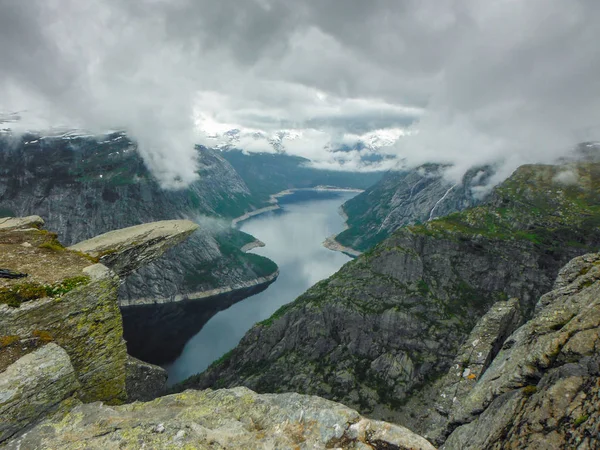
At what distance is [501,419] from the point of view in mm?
12062

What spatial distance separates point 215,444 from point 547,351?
13.7 meters

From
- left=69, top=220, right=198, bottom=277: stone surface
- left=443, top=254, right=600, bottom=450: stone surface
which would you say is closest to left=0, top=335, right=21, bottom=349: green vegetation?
left=69, top=220, right=198, bottom=277: stone surface

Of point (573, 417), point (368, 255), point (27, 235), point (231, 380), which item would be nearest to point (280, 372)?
point (231, 380)

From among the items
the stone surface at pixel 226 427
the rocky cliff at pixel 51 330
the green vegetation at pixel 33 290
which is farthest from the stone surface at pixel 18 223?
the stone surface at pixel 226 427

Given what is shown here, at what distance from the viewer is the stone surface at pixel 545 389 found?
933 centimetres

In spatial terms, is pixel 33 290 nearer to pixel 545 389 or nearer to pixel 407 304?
pixel 545 389

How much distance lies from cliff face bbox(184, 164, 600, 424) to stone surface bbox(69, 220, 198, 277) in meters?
85.9

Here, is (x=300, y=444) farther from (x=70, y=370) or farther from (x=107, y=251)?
(x=107, y=251)

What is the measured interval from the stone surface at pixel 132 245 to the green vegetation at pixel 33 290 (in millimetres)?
6768

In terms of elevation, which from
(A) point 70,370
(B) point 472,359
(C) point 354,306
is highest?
(A) point 70,370

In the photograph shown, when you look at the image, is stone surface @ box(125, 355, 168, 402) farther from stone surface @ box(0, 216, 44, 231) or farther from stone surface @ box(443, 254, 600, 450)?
stone surface @ box(443, 254, 600, 450)

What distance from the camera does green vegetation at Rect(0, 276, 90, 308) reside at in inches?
544

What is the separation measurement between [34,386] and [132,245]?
14910 mm

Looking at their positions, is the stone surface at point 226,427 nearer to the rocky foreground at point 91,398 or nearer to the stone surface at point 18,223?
the rocky foreground at point 91,398
